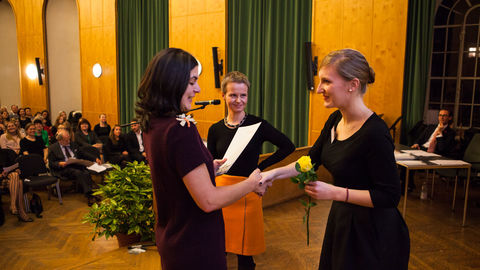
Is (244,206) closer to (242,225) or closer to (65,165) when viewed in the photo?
(242,225)

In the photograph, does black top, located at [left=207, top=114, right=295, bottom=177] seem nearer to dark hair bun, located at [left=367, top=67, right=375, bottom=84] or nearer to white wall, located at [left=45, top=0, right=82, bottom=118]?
dark hair bun, located at [left=367, top=67, right=375, bottom=84]

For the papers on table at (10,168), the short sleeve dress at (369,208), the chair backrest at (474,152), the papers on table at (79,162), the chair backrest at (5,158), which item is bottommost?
the papers on table at (79,162)

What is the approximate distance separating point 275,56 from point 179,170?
7.10 m

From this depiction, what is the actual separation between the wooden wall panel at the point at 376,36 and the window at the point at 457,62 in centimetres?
157

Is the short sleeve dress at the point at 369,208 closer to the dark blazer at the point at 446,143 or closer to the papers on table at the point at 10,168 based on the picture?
the dark blazer at the point at 446,143

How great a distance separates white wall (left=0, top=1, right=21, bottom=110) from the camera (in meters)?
14.4

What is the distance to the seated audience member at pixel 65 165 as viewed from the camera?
6.00 m

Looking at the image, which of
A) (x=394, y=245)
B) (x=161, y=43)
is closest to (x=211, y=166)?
(x=394, y=245)

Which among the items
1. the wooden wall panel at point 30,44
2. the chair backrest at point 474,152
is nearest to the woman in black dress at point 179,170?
the chair backrest at point 474,152

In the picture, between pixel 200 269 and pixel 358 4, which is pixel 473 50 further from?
pixel 200 269

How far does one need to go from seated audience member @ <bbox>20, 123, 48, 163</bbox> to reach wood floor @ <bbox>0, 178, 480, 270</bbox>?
3.53ft

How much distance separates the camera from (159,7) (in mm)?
9852

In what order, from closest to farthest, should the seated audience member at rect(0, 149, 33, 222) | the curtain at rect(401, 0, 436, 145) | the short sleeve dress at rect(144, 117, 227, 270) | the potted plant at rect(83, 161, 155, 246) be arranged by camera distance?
the short sleeve dress at rect(144, 117, 227, 270) < the potted plant at rect(83, 161, 155, 246) < the seated audience member at rect(0, 149, 33, 222) < the curtain at rect(401, 0, 436, 145)

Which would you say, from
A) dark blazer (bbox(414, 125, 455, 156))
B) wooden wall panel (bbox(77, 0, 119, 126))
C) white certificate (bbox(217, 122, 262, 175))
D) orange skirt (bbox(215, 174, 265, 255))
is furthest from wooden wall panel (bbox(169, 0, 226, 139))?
white certificate (bbox(217, 122, 262, 175))
